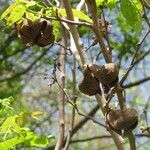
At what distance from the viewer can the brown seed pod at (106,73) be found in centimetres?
190

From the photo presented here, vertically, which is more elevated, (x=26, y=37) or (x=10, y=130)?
(x=26, y=37)

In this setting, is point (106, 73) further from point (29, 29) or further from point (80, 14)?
point (29, 29)

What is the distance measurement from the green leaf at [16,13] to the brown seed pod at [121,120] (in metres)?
0.51

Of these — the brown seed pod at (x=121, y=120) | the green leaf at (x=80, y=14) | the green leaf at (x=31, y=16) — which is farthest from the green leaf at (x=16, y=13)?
the brown seed pod at (x=121, y=120)

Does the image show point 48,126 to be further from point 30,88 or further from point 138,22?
point 138,22

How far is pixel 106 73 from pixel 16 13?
441mm

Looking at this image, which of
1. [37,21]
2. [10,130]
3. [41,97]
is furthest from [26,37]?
[41,97]

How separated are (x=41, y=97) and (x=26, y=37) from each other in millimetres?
6706

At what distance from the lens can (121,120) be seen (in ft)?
6.42

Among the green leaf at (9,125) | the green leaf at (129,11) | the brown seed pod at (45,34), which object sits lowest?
the green leaf at (9,125)

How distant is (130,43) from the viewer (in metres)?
7.63

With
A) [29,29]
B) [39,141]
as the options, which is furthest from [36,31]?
[39,141]

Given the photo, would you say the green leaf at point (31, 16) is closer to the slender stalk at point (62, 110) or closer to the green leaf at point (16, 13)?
the green leaf at point (16, 13)

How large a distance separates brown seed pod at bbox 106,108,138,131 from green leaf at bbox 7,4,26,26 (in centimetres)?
51
